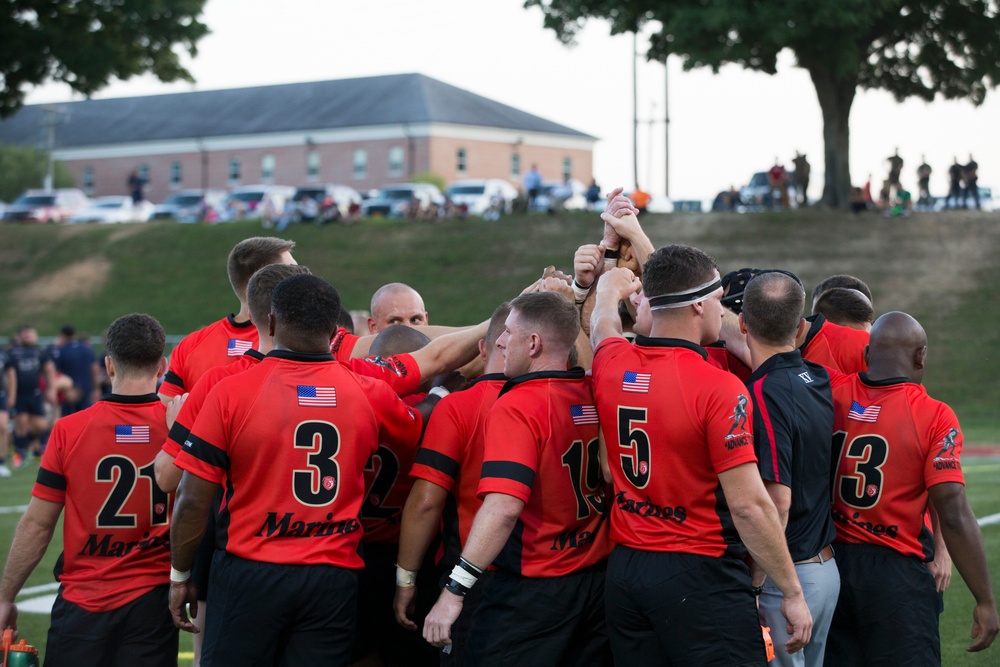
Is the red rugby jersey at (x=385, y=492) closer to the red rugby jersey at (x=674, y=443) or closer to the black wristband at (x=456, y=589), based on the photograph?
the black wristband at (x=456, y=589)

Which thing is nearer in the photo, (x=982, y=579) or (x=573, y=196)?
(x=982, y=579)

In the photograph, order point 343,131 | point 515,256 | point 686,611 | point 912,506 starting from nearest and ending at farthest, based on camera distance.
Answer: point 686,611
point 912,506
point 515,256
point 343,131

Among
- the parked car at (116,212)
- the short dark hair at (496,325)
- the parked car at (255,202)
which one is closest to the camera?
the short dark hair at (496,325)

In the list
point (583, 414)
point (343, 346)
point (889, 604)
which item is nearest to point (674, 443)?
point (583, 414)

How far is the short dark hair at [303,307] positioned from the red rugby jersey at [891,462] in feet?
7.69

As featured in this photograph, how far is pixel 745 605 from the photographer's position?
4.23 m

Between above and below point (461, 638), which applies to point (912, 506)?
above

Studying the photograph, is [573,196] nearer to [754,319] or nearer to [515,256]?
[515,256]

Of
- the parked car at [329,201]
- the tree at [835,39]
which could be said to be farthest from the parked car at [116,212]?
the tree at [835,39]

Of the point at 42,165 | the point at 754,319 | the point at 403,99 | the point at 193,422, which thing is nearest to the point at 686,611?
the point at 754,319

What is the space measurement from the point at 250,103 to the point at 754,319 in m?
74.7

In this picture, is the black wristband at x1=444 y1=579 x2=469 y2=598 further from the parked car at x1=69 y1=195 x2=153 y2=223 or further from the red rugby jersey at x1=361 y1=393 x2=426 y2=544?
the parked car at x1=69 y1=195 x2=153 y2=223

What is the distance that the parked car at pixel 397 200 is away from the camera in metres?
43.9

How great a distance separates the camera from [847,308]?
590cm
